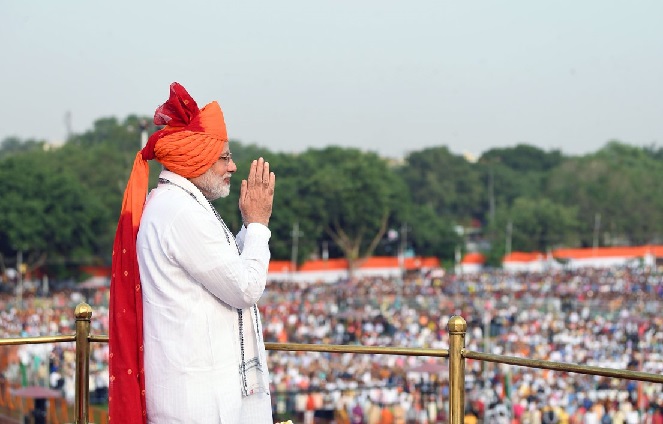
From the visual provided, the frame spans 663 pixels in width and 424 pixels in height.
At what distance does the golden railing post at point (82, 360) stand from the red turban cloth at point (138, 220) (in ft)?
3.34

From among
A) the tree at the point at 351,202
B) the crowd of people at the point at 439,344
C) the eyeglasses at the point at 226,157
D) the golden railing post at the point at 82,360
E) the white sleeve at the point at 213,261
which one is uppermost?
the tree at the point at 351,202

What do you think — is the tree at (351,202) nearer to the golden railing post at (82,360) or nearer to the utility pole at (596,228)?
the utility pole at (596,228)

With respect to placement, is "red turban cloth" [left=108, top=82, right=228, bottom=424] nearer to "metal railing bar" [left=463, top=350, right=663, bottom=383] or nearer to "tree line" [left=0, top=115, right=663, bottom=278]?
"metal railing bar" [left=463, top=350, right=663, bottom=383]

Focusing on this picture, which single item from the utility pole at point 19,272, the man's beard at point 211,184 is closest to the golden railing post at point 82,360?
the man's beard at point 211,184

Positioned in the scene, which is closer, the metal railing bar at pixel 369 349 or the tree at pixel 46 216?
the metal railing bar at pixel 369 349

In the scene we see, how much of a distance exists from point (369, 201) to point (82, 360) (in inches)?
2215

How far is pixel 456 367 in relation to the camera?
3498mm

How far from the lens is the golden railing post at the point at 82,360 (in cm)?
392

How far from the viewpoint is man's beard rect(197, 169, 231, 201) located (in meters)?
3.03

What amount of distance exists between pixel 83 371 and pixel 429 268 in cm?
5414

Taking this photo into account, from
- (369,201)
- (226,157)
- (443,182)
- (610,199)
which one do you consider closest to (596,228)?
(610,199)

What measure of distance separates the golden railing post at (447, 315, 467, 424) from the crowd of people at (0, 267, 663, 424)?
6435 mm

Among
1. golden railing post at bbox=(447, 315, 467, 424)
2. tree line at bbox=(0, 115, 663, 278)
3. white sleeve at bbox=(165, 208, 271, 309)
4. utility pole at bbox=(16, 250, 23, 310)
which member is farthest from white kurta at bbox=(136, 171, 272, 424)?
utility pole at bbox=(16, 250, 23, 310)

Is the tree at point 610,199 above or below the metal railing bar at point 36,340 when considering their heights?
above
